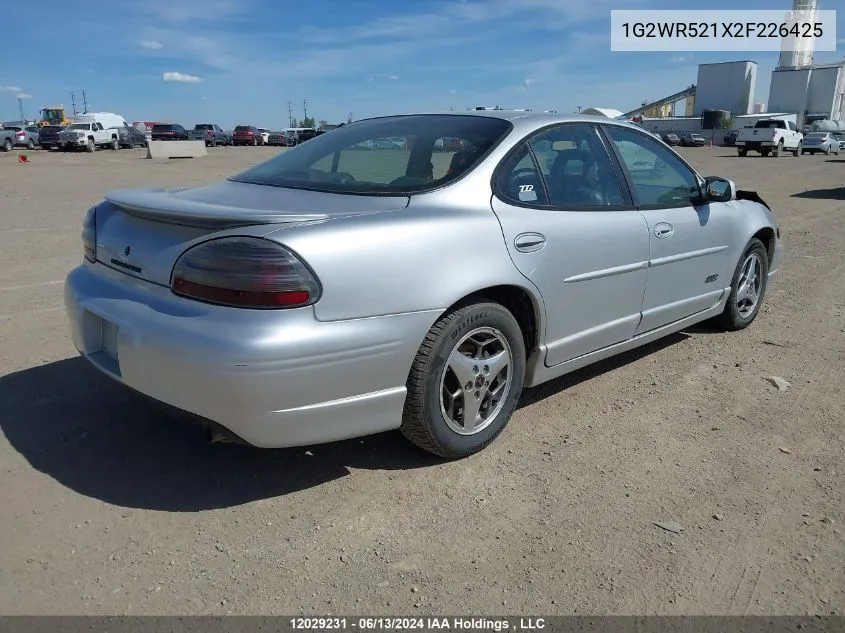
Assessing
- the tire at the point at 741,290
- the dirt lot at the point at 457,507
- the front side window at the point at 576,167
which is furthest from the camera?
the tire at the point at 741,290

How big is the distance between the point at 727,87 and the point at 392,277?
95287mm

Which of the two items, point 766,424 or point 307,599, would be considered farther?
point 766,424

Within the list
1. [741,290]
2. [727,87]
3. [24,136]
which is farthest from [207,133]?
[727,87]

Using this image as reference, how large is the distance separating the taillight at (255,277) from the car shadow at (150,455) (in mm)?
666

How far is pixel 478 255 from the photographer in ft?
9.46

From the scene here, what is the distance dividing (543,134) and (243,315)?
1895 millimetres

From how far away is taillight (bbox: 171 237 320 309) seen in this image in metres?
2.39

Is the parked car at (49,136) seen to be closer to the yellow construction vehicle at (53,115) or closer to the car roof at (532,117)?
the yellow construction vehicle at (53,115)

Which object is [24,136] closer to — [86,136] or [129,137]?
[86,136]

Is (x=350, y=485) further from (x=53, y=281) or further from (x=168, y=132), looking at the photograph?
(x=168, y=132)

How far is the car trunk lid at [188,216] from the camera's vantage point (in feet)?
8.34

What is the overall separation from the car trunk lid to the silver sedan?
0.04 feet

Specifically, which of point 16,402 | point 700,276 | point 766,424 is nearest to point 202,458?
point 16,402

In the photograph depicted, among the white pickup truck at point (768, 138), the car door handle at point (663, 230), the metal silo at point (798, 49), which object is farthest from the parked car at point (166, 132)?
the metal silo at point (798, 49)
